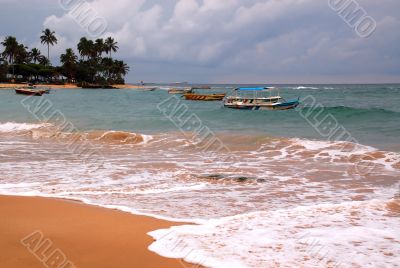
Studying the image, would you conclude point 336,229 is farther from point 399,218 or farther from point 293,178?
point 293,178

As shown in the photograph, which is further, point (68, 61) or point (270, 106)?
point (68, 61)

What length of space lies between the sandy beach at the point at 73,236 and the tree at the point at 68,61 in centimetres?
12233

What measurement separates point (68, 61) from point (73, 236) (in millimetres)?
125503

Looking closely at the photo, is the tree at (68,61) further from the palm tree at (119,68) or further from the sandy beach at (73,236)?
the sandy beach at (73,236)

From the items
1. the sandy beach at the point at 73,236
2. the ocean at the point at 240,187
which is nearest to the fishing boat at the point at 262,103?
the ocean at the point at 240,187

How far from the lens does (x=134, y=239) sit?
559cm

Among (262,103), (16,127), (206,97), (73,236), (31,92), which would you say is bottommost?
(73,236)

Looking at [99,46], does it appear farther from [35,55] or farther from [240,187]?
[240,187]

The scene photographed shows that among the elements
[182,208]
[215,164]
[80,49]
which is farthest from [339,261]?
[80,49]

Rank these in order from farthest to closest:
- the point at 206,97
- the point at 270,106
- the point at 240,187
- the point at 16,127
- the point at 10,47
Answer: the point at 10,47 < the point at 206,97 < the point at 270,106 < the point at 16,127 < the point at 240,187

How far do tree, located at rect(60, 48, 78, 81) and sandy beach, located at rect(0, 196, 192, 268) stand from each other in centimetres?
12233

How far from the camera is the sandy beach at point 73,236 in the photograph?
484 centimetres

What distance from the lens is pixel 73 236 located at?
5621 mm

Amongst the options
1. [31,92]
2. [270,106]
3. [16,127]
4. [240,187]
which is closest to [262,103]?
[270,106]
